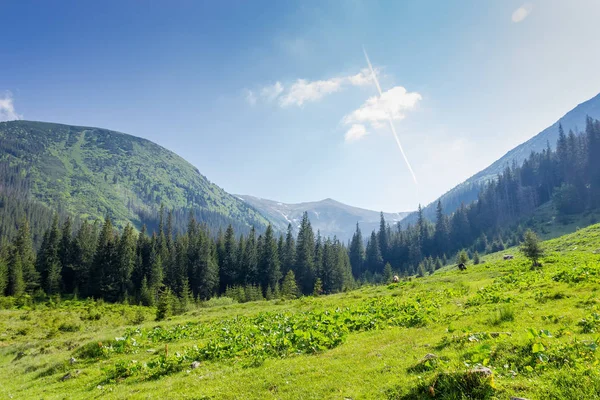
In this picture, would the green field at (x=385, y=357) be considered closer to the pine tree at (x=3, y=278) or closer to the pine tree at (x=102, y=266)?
the pine tree at (x=3, y=278)

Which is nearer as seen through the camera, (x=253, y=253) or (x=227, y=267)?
(x=227, y=267)

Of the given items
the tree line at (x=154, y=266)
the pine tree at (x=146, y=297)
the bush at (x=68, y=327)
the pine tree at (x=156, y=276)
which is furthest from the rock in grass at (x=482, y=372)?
the pine tree at (x=156, y=276)

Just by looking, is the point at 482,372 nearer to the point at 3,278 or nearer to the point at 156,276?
the point at 156,276

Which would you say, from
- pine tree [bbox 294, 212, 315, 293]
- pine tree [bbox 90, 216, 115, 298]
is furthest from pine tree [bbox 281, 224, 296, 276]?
pine tree [bbox 90, 216, 115, 298]

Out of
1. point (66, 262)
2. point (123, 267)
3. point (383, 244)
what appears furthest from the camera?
point (383, 244)

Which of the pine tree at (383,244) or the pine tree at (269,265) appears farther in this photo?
the pine tree at (383,244)

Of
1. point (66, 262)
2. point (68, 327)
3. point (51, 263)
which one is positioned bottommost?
point (68, 327)

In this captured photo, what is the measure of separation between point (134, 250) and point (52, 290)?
2108 centimetres

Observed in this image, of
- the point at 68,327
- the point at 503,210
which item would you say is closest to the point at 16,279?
the point at 68,327

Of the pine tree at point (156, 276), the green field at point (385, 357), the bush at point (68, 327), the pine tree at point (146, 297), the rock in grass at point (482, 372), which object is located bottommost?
the pine tree at point (146, 297)

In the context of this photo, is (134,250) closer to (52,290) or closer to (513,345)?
(52,290)

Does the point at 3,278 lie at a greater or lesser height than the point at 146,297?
greater

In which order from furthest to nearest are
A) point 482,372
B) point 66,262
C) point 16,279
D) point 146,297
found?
point 66,262, point 146,297, point 16,279, point 482,372

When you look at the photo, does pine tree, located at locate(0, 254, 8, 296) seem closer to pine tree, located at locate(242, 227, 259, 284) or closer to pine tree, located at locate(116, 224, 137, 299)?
pine tree, located at locate(116, 224, 137, 299)
